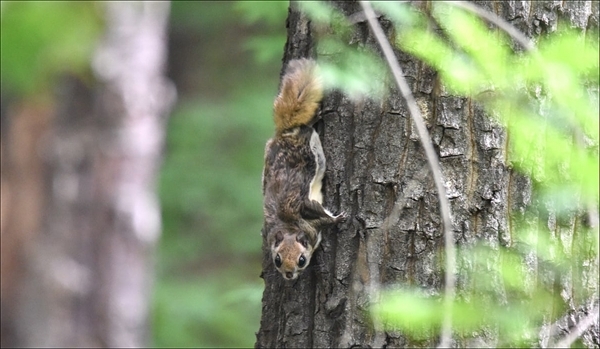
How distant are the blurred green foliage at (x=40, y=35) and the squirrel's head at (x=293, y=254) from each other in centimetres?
139

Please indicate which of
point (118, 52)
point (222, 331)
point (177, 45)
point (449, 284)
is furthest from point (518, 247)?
point (177, 45)

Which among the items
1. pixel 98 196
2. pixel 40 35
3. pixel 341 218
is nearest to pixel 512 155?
pixel 341 218

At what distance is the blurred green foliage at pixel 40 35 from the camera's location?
124 inches

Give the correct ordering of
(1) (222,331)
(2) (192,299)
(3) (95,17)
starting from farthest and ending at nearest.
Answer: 1. (2) (192,299)
2. (1) (222,331)
3. (3) (95,17)

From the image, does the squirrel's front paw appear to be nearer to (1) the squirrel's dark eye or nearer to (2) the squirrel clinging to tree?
(2) the squirrel clinging to tree

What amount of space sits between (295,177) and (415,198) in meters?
0.50

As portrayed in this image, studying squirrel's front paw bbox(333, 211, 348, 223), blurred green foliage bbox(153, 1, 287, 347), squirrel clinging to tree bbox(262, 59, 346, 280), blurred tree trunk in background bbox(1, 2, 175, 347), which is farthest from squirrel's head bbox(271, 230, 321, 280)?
blurred green foliage bbox(153, 1, 287, 347)

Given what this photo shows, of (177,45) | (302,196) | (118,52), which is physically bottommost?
(302,196)

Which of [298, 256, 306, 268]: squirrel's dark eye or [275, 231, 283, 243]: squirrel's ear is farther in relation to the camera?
[275, 231, 283, 243]: squirrel's ear

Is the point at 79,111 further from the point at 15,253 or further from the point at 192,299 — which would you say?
the point at 192,299

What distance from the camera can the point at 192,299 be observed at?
21.7ft

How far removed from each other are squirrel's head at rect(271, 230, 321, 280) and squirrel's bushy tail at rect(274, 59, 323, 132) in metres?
0.39

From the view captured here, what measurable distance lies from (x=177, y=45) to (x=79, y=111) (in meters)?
4.47

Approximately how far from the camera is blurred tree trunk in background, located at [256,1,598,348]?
2.26 m
